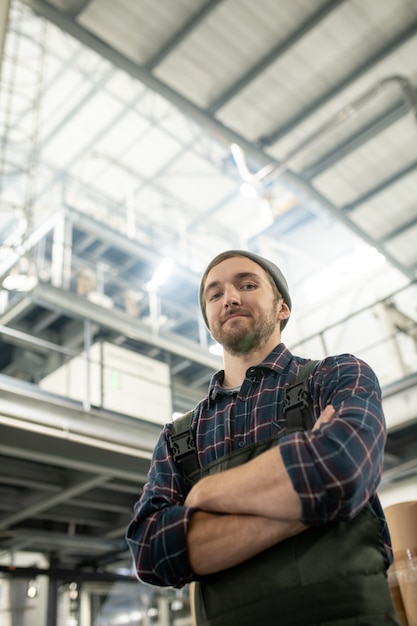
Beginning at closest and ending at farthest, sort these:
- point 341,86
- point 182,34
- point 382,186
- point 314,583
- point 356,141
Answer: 1. point 314,583
2. point 182,34
3. point 341,86
4. point 356,141
5. point 382,186

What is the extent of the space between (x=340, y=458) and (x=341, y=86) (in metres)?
5.95

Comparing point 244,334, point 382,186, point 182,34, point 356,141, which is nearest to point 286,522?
point 244,334

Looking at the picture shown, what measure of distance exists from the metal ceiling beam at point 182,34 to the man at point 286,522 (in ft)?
16.4

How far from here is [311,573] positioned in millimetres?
1444

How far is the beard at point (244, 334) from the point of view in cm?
201

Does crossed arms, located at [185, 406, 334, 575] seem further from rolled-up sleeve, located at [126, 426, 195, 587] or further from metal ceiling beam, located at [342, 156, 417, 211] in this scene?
metal ceiling beam, located at [342, 156, 417, 211]

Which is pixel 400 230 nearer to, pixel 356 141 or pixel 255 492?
pixel 356 141

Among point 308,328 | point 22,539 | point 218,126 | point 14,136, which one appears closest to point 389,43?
point 218,126

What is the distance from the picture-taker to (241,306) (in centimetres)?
203

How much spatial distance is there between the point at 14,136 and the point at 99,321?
9.87 meters

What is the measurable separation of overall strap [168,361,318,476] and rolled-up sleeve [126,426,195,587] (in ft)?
0.18

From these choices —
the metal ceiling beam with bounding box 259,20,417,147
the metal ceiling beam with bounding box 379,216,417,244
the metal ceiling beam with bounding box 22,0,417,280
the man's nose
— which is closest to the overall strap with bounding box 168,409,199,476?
the man's nose

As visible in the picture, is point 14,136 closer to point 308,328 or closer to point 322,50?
point 308,328

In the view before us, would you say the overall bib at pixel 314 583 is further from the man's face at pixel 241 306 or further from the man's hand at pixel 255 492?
the man's face at pixel 241 306
